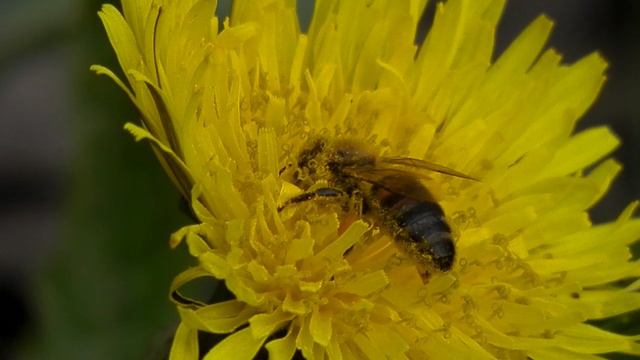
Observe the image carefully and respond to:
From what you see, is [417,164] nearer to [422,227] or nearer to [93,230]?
[422,227]

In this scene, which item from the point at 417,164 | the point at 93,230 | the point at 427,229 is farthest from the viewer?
the point at 93,230

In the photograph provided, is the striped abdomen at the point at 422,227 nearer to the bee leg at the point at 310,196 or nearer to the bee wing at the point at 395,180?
the bee wing at the point at 395,180

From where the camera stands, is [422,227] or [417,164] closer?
[422,227]

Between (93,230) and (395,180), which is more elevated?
(395,180)

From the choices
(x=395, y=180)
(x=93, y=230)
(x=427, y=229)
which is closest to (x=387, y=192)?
(x=395, y=180)

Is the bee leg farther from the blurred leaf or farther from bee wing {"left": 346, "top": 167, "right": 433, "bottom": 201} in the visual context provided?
the blurred leaf

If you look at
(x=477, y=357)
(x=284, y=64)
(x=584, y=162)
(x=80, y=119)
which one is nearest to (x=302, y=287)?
(x=477, y=357)

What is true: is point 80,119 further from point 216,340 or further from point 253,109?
point 216,340
